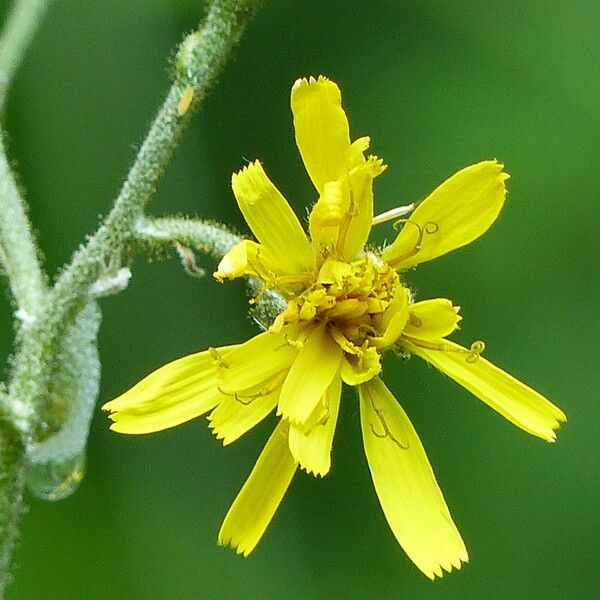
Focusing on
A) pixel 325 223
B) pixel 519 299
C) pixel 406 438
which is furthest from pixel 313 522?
pixel 325 223

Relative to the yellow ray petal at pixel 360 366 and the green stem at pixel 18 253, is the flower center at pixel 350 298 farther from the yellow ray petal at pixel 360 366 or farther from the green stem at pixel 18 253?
the green stem at pixel 18 253

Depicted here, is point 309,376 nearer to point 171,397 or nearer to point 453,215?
point 171,397

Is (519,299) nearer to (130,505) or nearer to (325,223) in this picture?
(130,505)

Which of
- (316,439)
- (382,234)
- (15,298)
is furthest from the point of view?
(382,234)

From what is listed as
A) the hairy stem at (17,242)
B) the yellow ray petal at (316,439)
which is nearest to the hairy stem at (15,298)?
the hairy stem at (17,242)

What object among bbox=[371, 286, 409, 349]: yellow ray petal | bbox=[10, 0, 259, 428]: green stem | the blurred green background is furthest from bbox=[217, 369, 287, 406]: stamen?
the blurred green background

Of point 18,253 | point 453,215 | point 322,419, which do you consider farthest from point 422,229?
Result: point 18,253
